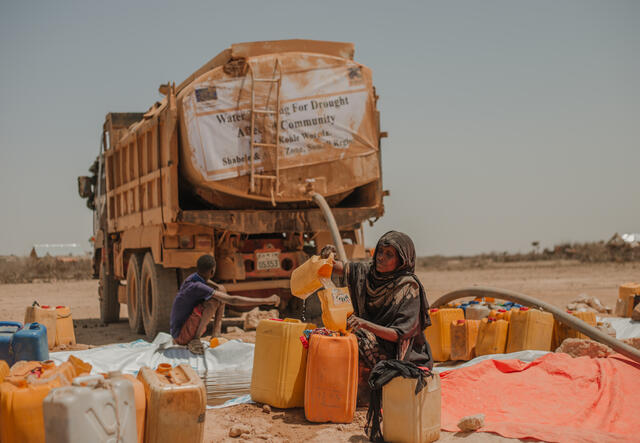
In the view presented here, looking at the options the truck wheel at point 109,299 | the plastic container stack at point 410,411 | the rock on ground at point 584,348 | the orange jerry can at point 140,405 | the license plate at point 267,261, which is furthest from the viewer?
the truck wheel at point 109,299

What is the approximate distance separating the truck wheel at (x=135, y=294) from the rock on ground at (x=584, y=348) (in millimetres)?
5546

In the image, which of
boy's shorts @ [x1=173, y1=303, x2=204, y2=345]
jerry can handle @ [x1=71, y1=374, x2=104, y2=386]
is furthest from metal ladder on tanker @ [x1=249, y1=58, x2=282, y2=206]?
jerry can handle @ [x1=71, y1=374, x2=104, y2=386]

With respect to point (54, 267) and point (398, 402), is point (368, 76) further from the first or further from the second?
point (54, 267)

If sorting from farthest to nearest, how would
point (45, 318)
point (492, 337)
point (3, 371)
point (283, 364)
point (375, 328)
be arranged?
1. point (45, 318)
2. point (492, 337)
3. point (283, 364)
4. point (375, 328)
5. point (3, 371)

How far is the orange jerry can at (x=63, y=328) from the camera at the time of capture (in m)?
6.98

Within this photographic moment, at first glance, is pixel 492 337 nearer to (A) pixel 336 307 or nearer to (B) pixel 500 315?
(B) pixel 500 315

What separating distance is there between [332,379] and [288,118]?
13.9 feet

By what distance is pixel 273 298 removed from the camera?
6703 millimetres

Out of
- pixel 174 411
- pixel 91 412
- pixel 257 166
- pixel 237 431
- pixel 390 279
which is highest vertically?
pixel 257 166

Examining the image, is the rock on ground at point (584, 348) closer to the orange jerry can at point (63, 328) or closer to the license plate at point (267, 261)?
the license plate at point (267, 261)

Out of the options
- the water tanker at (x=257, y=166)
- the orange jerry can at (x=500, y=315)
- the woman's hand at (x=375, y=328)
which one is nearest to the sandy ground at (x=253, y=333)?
the woman's hand at (x=375, y=328)

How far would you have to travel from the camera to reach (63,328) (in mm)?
7031

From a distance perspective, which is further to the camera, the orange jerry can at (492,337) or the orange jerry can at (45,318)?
the orange jerry can at (45,318)

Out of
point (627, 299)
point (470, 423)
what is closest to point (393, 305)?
point (470, 423)
